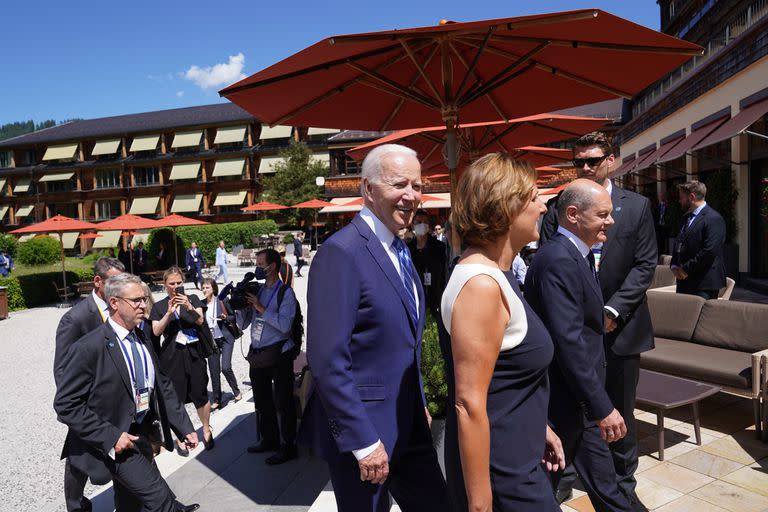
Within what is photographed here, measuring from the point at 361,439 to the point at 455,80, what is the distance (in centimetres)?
442

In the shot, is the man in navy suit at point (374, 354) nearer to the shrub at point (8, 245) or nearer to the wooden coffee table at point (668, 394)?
the wooden coffee table at point (668, 394)

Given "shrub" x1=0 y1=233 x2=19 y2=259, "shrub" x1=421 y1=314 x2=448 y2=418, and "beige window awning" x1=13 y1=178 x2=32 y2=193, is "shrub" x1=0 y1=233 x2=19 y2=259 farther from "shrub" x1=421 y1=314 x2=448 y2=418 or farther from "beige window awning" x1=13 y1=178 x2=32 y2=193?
"shrub" x1=421 y1=314 x2=448 y2=418

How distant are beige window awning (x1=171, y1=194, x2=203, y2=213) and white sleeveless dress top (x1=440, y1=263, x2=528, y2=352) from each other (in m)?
55.0

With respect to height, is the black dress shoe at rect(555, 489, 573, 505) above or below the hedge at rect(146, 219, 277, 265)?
below

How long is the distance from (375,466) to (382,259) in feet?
2.61

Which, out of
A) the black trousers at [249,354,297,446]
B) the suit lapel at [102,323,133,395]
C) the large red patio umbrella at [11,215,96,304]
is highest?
the large red patio umbrella at [11,215,96,304]

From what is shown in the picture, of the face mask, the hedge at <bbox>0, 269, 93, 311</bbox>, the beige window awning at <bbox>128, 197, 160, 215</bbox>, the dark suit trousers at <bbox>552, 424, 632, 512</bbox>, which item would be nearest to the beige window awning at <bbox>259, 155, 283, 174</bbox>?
the beige window awning at <bbox>128, 197, 160, 215</bbox>

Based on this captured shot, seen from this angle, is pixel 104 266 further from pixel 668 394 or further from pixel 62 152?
pixel 62 152

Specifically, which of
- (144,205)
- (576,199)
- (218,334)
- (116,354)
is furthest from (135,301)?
(144,205)

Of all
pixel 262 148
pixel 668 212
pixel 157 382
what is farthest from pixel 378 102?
pixel 262 148

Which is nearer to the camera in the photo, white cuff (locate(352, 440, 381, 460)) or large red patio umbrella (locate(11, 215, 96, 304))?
white cuff (locate(352, 440, 381, 460))

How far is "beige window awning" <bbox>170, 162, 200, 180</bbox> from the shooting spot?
2128 inches

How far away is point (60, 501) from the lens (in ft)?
15.4

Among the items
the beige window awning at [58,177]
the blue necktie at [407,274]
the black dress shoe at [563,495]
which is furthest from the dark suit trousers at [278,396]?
the beige window awning at [58,177]
